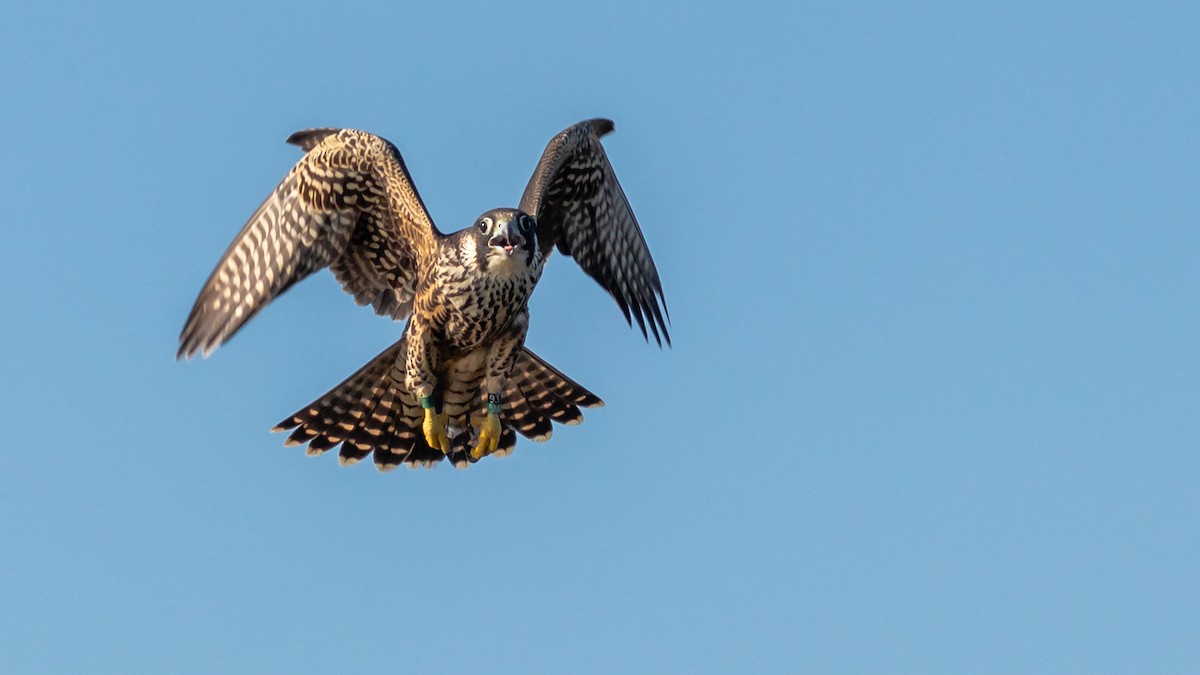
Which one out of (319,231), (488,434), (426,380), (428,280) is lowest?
(488,434)

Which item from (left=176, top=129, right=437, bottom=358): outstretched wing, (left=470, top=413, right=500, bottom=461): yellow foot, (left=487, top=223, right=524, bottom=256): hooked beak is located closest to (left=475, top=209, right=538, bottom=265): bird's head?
(left=487, top=223, right=524, bottom=256): hooked beak

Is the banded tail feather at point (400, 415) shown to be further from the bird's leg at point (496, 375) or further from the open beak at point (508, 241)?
the open beak at point (508, 241)

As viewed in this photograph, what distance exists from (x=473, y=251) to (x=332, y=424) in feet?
9.43

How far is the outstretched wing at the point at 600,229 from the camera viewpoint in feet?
57.0

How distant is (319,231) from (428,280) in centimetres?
123

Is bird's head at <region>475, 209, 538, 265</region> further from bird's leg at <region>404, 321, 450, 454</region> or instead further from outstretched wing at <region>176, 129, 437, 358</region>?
bird's leg at <region>404, 321, 450, 454</region>

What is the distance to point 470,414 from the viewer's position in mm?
16875

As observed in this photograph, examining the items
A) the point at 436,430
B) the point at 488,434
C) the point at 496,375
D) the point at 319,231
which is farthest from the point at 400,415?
the point at 319,231

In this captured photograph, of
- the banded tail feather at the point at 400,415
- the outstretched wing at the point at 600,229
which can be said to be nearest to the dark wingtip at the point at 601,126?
the outstretched wing at the point at 600,229

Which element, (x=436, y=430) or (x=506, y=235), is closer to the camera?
(x=506, y=235)

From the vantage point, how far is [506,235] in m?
15.1

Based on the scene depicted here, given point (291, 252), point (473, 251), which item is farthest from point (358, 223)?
point (473, 251)

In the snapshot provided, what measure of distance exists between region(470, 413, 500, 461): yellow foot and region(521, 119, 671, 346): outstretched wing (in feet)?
5.49

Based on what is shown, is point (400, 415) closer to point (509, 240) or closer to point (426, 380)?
point (426, 380)
